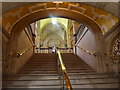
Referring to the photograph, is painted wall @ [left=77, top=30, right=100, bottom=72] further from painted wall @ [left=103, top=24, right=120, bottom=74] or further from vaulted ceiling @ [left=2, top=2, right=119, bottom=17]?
vaulted ceiling @ [left=2, top=2, right=119, bottom=17]

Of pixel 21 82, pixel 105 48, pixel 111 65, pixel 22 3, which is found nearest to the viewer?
pixel 22 3

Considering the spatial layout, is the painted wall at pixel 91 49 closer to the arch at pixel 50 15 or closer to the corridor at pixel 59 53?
the corridor at pixel 59 53

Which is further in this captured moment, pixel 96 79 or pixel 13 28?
pixel 13 28

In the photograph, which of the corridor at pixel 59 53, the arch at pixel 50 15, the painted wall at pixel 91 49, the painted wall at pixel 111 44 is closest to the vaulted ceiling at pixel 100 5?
the corridor at pixel 59 53

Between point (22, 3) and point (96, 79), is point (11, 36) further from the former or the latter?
point (96, 79)

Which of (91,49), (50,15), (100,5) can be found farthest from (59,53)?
(100,5)

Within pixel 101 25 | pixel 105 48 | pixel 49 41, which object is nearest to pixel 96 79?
pixel 105 48

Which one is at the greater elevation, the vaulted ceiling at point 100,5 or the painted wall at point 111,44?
the vaulted ceiling at point 100,5

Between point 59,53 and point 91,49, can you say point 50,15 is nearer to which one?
point 59,53

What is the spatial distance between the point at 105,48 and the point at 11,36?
3.41 meters

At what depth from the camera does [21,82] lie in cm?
372

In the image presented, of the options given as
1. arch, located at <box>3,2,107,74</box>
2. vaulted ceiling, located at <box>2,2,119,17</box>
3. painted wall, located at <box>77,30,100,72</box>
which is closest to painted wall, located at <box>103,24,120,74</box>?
arch, located at <box>3,2,107,74</box>

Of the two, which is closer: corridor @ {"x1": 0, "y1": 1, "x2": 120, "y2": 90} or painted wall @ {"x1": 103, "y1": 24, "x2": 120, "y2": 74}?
corridor @ {"x1": 0, "y1": 1, "x2": 120, "y2": 90}

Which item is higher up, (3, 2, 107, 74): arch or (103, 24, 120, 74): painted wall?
(3, 2, 107, 74): arch
